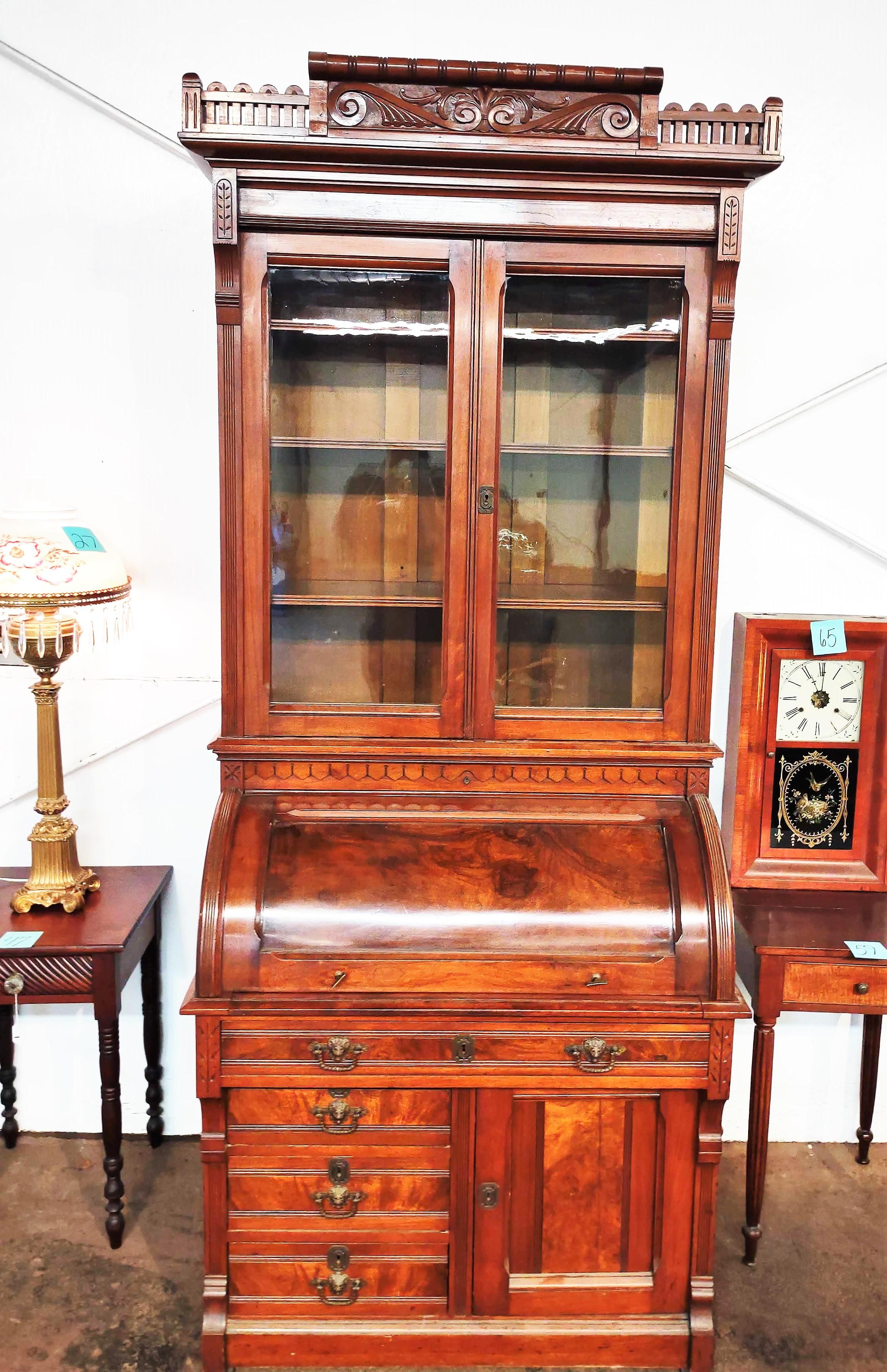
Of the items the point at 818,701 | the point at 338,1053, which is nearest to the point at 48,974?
the point at 338,1053

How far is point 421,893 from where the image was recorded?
7.06 ft

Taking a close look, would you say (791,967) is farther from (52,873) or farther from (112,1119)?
(52,873)

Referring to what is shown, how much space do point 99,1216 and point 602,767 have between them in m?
1.76

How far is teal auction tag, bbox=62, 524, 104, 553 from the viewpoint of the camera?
2.44 metres

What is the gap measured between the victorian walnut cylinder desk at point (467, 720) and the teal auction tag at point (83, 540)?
17.6 inches

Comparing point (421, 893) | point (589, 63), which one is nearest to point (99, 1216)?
point (421, 893)

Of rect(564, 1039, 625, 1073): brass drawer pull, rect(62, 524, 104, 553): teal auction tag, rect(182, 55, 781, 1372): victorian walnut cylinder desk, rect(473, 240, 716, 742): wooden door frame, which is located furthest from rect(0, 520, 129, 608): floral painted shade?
rect(564, 1039, 625, 1073): brass drawer pull

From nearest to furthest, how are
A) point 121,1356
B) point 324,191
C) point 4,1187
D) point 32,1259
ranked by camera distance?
point 324,191 → point 121,1356 → point 32,1259 → point 4,1187

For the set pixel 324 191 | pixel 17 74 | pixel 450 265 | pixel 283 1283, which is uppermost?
pixel 17 74

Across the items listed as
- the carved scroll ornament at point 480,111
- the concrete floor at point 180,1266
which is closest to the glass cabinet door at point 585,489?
the carved scroll ornament at point 480,111

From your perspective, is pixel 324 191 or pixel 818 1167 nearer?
pixel 324 191

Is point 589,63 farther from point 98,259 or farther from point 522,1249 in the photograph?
point 522,1249

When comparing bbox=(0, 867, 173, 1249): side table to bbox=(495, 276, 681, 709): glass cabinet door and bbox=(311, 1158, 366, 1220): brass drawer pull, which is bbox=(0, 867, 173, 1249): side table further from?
bbox=(495, 276, 681, 709): glass cabinet door

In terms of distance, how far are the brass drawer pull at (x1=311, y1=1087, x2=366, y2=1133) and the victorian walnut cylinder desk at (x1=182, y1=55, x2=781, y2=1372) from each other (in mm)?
11
